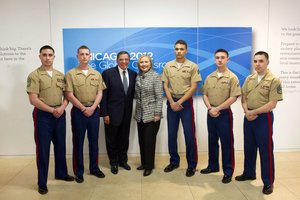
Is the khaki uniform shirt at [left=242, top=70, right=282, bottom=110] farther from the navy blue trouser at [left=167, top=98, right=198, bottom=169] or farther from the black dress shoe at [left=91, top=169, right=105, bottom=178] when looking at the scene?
the black dress shoe at [left=91, top=169, right=105, bottom=178]

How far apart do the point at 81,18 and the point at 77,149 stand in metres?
2.13

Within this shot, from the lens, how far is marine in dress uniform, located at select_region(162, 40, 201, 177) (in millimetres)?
3863

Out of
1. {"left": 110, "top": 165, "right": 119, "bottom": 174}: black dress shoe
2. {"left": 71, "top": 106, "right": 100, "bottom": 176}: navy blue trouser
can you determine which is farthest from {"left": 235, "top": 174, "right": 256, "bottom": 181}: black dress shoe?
{"left": 71, "top": 106, "right": 100, "bottom": 176}: navy blue trouser

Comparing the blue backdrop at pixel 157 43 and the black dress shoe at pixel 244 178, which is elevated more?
the blue backdrop at pixel 157 43

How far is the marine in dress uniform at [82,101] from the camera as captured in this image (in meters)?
3.59

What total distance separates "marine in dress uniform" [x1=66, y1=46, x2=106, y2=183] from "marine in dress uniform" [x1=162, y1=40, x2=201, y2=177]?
97 centimetres

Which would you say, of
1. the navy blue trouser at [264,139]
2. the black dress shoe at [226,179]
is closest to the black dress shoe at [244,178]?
the black dress shoe at [226,179]

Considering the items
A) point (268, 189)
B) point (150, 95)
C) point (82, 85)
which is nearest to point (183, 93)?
point (150, 95)

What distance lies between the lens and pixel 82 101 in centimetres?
364

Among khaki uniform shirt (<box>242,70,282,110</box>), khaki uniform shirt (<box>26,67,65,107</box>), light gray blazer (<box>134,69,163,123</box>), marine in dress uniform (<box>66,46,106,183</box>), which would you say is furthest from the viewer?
light gray blazer (<box>134,69,163,123</box>)

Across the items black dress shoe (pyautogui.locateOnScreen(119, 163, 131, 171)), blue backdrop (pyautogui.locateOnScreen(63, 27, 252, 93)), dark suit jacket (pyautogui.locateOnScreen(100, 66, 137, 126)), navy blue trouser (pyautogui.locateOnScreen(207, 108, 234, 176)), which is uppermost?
blue backdrop (pyautogui.locateOnScreen(63, 27, 252, 93))

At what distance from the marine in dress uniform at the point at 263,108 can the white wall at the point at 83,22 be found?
56.6 inches

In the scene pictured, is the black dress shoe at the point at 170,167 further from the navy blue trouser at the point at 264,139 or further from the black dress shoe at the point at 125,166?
the navy blue trouser at the point at 264,139

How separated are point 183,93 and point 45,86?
5.92 ft
